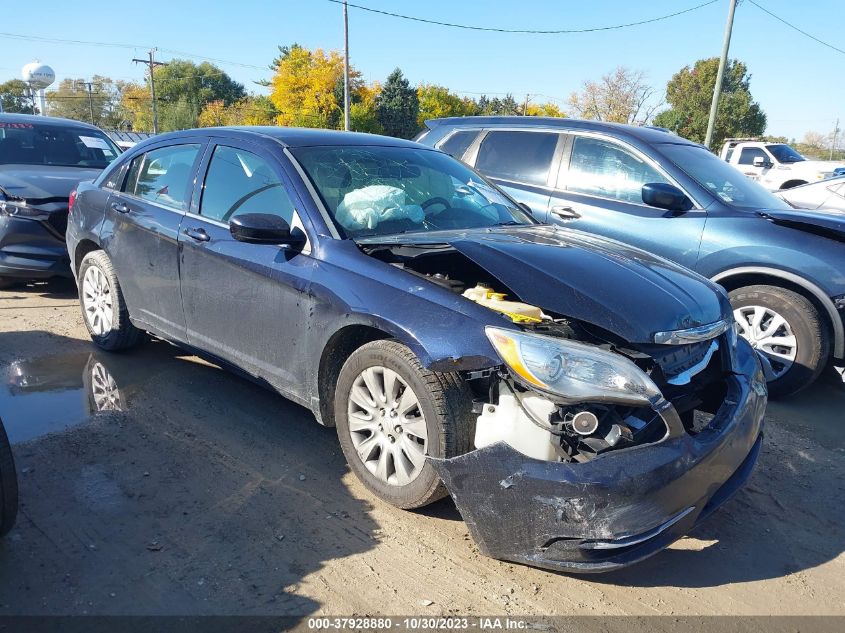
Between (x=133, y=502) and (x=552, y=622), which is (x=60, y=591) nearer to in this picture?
(x=133, y=502)

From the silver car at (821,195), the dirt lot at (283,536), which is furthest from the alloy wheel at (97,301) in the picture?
the silver car at (821,195)

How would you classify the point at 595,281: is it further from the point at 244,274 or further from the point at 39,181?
the point at 39,181

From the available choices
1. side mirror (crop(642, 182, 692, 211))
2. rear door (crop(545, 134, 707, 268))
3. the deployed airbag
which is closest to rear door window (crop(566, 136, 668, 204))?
rear door (crop(545, 134, 707, 268))

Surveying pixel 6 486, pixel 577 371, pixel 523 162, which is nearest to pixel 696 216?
pixel 523 162

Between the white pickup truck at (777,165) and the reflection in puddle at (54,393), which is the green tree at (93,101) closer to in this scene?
the white pickup truck at (777,165)

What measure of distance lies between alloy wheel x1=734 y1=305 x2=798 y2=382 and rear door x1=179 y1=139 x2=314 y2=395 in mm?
3177

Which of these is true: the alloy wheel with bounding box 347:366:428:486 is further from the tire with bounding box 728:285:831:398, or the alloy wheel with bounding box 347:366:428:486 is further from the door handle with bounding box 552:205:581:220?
the door handle with bounding box 552:205:581:220

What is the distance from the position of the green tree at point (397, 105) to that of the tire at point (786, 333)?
5857 cm

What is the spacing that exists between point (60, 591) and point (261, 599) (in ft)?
2.51

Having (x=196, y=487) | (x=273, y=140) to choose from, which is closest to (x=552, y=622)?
(x=196, y=487)

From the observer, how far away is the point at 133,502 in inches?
123

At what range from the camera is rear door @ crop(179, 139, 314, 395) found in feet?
11.3

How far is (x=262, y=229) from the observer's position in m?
3.30

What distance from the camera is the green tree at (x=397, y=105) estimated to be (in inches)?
2430
